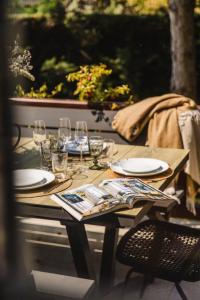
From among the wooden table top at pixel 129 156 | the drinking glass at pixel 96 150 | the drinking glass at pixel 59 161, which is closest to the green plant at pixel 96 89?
the wooden table top at pixel 129 156

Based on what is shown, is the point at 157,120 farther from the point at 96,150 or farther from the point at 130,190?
the point at 130,190

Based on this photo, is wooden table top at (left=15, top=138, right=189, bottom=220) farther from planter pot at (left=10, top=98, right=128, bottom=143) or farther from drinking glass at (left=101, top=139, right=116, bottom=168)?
planter pot at (left=10, top=98, right=128, bottom=143)

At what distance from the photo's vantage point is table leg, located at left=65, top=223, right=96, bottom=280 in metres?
2.12

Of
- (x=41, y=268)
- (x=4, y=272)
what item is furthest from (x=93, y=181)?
(x=4, y=272)

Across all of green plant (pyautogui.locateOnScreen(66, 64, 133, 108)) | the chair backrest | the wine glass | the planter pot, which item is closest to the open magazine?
the chair backrest

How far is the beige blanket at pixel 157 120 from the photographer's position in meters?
3.09

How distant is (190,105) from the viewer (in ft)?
10.5

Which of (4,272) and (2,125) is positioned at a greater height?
(2,125)

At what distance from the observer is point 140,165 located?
2.34 m

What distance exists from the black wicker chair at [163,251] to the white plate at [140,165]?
0.25 meters

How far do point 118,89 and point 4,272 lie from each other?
11.3 ft

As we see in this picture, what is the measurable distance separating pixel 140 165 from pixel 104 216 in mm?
552

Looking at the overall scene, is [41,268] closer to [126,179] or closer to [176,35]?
Result: [126,179]

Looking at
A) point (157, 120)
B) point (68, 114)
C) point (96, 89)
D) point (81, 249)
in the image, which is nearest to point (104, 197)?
point (81, 249)
